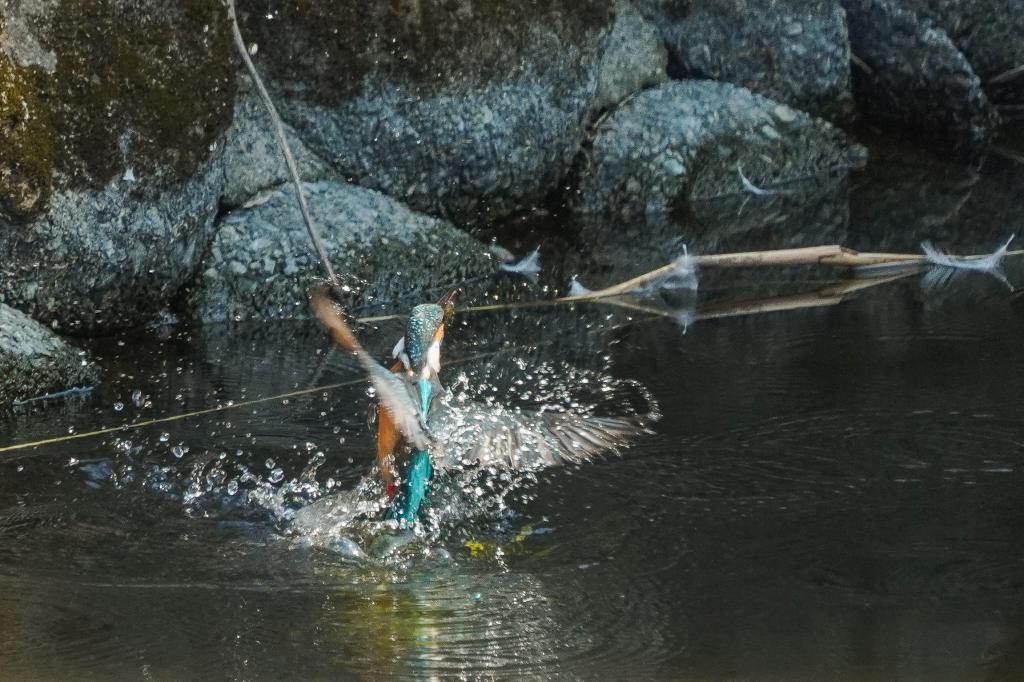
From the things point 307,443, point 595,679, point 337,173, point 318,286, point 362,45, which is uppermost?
point 362,45

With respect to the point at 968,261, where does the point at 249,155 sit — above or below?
above

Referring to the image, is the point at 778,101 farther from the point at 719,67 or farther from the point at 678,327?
the point at 678,327

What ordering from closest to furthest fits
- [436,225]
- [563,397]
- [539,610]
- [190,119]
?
1. [539,610]
2. [563,397]
3. [190,119]
4. [436,225]

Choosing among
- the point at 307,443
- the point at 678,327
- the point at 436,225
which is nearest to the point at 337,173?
the point at 436,225

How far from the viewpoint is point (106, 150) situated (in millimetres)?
5379

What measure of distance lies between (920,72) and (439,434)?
558 cm

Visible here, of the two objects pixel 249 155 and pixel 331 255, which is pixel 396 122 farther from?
pixel 331 255

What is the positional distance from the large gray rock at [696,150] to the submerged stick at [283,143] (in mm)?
1971

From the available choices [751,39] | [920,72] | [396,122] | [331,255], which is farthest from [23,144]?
[920,72]

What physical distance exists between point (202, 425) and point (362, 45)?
103 inches

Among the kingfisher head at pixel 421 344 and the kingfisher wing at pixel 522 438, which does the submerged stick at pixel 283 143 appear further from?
the kingfisher wing at pixel 522 438

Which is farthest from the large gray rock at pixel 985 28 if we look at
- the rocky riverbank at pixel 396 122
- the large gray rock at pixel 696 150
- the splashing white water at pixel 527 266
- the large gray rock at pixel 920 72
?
the splashing white water at pixel 527 266

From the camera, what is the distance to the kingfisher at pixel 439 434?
143 inches

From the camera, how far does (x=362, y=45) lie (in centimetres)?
635
